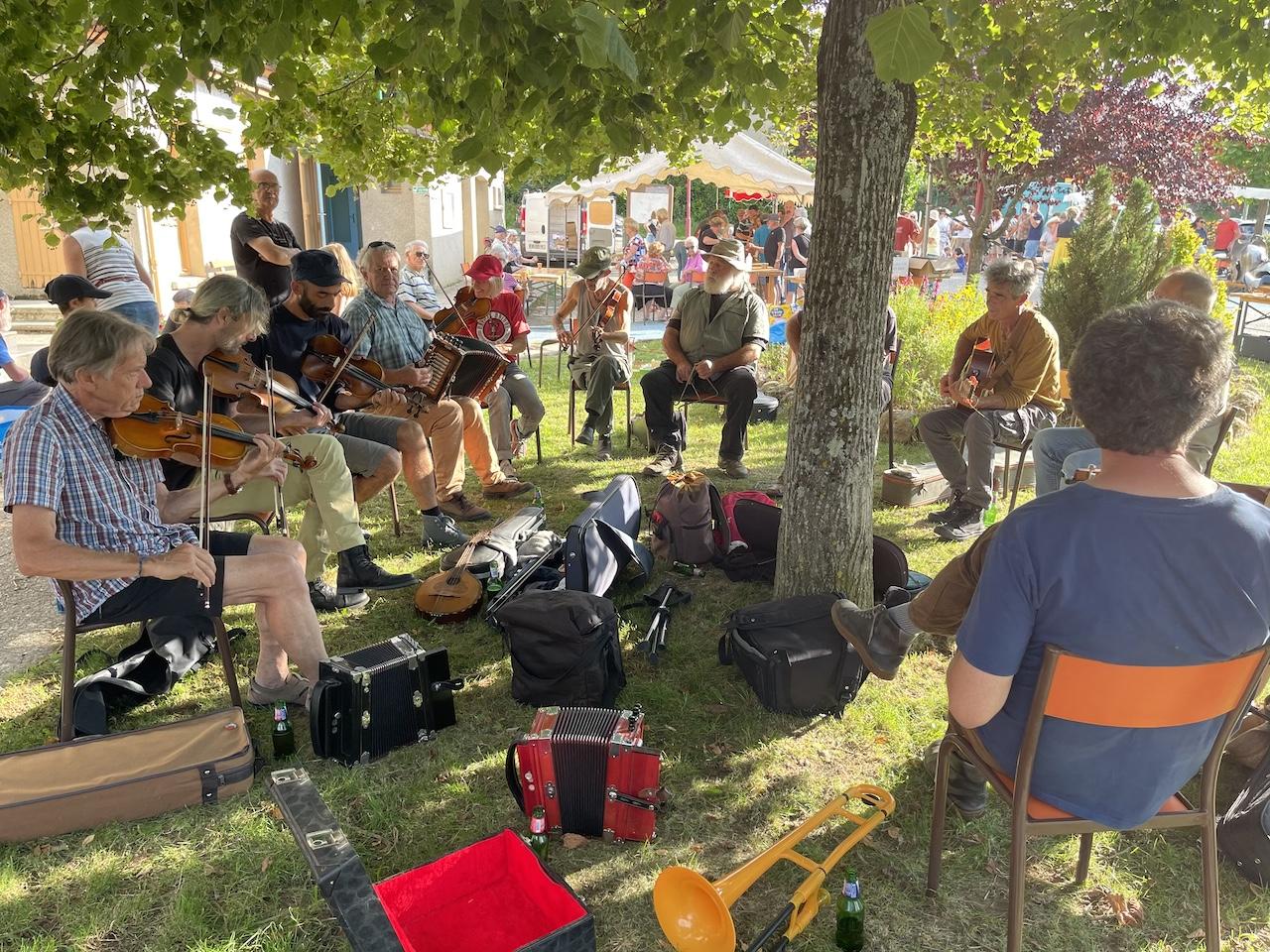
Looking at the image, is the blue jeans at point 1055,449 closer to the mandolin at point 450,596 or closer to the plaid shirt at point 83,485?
the mandolin at point 450,596

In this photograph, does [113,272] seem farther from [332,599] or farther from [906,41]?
[906,41]

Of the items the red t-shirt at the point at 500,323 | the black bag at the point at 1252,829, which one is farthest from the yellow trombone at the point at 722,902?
the red t-shirt at the point at 500,323

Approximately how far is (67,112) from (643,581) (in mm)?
2987

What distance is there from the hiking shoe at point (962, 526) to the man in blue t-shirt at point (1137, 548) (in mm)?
3158

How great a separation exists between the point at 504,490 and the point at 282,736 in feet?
9.32

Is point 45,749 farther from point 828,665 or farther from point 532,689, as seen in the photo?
point 828,665

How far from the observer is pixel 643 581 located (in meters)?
4.37

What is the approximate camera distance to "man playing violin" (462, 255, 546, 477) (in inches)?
235

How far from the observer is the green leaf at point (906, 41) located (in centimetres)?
165

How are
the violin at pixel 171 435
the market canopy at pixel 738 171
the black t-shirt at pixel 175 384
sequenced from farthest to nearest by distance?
1. the market canopy at pixel 738 171
2. the black t-shirt at pixel 175 384
3. the violin at pixel 171 435

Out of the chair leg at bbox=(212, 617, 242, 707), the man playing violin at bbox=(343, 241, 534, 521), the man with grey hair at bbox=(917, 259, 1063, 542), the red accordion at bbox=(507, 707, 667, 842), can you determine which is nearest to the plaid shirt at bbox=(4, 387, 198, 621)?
the chair leg at bbox=(212, 617, 242, 707)

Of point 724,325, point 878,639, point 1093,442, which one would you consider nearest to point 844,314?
point 1093,442

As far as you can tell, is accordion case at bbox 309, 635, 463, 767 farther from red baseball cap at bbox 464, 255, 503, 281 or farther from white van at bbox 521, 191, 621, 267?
white van at bbox 521, 191, 621, 267

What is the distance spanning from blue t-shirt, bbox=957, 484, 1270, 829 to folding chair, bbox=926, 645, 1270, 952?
38mm
